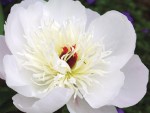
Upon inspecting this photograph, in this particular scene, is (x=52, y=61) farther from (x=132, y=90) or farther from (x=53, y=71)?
(x=132, y=90)

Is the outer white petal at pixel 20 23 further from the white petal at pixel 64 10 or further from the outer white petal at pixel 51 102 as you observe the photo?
the outer white petal at pixel 51 102

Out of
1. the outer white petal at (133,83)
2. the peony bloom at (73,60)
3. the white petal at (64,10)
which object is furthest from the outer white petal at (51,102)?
the white petal at (64,10)

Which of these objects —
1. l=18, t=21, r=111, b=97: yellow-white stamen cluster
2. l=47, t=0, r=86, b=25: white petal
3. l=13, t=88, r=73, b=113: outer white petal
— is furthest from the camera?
l=47, t=0, r=86, b=25: white petal

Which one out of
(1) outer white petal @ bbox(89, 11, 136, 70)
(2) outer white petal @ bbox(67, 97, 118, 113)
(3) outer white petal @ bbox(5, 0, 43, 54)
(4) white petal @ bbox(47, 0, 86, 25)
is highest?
A: (3) outer white petal @ bbox(5, 0, 43, 54)

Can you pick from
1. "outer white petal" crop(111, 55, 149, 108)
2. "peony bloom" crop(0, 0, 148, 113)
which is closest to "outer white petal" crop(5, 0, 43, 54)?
"peony bloom" crop(0, 0, 148, 113)

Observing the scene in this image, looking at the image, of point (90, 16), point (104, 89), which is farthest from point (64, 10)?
point (104, 89)

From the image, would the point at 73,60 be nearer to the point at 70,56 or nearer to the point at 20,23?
the point at 70,56

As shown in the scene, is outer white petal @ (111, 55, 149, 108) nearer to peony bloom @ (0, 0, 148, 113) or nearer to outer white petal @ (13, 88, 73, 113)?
peony bloom @ (0, 0, 148, 113)
